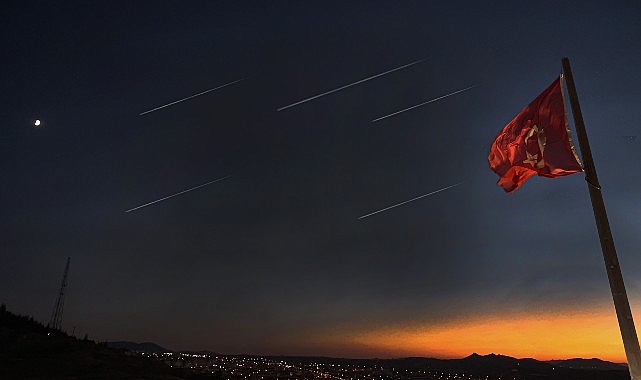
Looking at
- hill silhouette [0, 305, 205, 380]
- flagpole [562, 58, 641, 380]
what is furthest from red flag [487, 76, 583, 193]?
hill silhouette [0, 305, 205, 380]

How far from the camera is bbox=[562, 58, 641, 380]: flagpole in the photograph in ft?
27.2

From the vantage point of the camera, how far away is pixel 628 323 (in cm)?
848

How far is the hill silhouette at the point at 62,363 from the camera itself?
1608cm

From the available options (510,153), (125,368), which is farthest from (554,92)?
(125,368)

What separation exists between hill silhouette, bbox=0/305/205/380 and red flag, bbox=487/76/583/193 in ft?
48.1

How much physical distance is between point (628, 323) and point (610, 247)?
1.42 metres

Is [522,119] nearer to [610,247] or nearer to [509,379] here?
[610,247]

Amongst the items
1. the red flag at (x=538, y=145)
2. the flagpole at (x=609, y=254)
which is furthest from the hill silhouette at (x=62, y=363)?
the flagpole at (x=609, y=254)

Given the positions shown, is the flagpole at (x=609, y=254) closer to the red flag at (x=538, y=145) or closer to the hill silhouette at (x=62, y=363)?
the red flag at (x=538, y=145)

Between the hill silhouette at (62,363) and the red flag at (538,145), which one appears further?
the hill silhouette at (62,363)

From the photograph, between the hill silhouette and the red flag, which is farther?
the hill silhouette

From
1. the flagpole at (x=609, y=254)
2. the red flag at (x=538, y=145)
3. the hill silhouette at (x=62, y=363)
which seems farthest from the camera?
the hill silhouette at (x=62, y=363)

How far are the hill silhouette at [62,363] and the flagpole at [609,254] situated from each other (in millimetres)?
15441

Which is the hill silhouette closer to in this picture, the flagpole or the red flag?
the red flag
